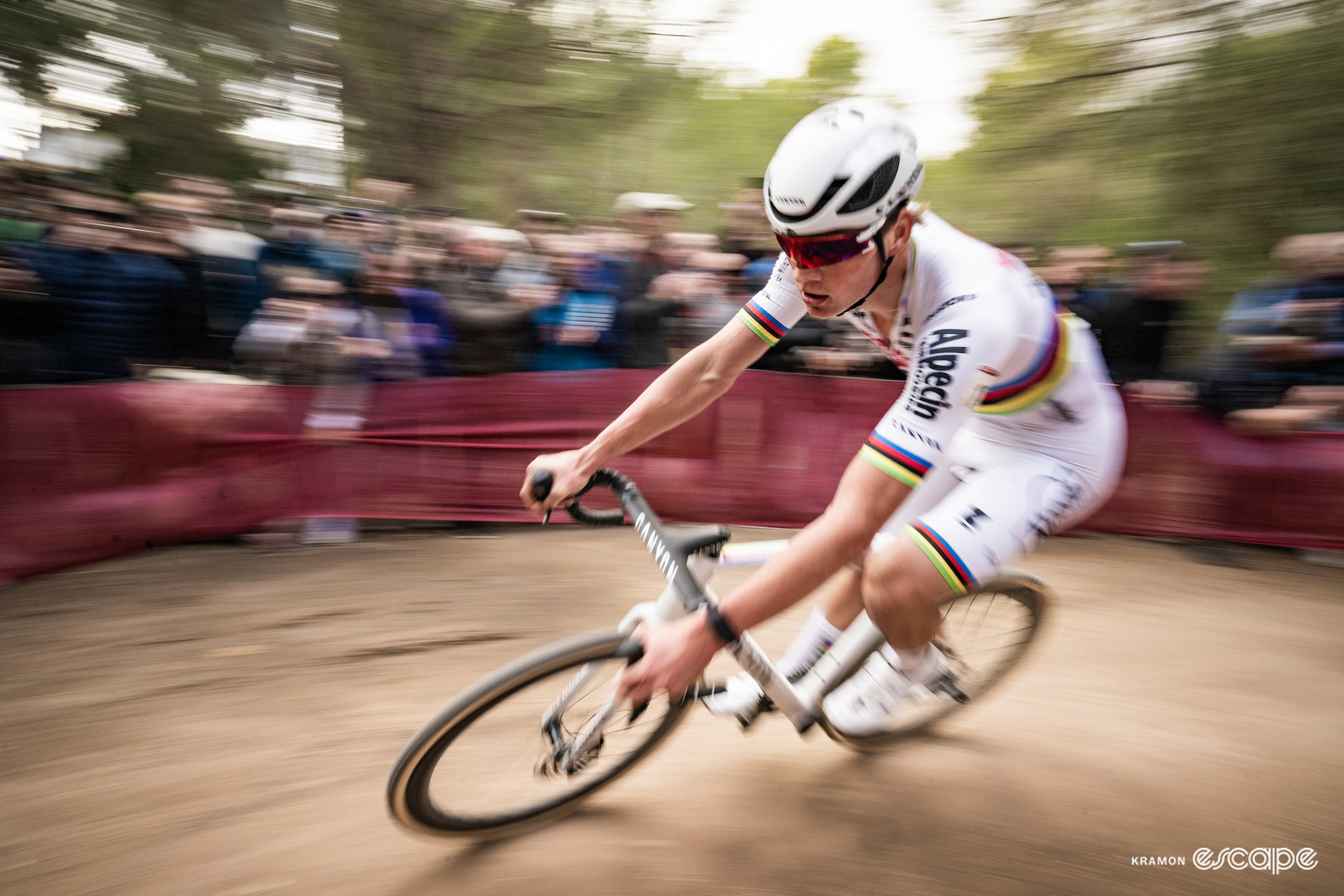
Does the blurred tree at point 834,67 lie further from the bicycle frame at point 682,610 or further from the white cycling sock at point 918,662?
the bicycle frame at point 682,610

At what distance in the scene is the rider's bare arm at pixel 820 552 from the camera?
1.87m

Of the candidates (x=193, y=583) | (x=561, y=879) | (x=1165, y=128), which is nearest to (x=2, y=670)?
(x=193, y=583)

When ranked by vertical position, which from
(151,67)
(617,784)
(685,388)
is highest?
(151,67)

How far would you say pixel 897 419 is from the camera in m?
1.98

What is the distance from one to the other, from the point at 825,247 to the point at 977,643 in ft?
6.13

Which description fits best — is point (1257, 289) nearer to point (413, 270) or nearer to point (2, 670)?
point (413, 270)

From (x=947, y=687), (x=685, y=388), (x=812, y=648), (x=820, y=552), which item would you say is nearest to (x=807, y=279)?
(x=685, y=388)

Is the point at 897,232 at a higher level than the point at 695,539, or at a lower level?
higher

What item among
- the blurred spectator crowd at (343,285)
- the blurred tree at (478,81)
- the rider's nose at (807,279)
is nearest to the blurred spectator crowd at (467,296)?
the blurred spectator crowd at (343,285)

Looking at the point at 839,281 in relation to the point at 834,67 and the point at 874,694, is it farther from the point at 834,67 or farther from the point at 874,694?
the point at 834,67

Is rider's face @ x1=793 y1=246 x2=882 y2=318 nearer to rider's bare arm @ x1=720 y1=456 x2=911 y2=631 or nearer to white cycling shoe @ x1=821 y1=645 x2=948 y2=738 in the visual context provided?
rider's bare arm @ x1=720 y1=456 x2=911 y2=631

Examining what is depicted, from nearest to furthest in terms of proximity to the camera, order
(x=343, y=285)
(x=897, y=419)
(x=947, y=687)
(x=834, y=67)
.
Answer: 1. (x=897, y=419)
2. (x=947, y=687)
3. (x=343, y=285)
4. (x=834, y=67)

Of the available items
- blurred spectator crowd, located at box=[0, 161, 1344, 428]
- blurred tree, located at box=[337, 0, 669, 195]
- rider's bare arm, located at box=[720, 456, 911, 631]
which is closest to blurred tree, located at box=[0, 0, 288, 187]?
blurred tree, located at box=[337, 0, 669, 195]

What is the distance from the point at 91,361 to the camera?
4.83 meters
